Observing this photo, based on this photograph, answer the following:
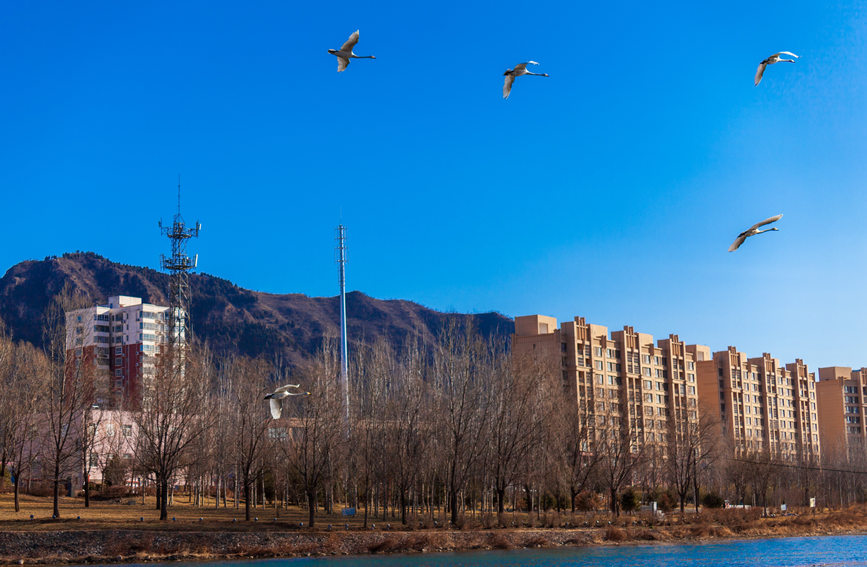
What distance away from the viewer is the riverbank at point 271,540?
4534 cm

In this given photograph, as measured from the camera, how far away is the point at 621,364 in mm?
127688

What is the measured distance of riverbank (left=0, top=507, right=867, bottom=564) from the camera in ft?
149

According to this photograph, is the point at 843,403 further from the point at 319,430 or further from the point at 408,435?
the point at 319,430

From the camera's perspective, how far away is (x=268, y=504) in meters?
80.9

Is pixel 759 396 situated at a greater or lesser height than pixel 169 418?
greater

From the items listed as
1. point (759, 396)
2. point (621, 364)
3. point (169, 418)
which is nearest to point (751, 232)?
point (169, 418)

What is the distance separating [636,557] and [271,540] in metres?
19.2

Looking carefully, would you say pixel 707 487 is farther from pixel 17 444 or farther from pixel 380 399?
pixel 17 444

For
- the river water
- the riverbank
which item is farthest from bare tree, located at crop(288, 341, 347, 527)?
the river water

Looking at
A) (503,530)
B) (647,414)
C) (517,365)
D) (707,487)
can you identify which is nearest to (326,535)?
(503,530)

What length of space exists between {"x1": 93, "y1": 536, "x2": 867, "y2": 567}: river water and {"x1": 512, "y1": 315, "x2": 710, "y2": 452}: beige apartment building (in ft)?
158

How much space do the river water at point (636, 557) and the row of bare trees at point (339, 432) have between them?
22.7ft

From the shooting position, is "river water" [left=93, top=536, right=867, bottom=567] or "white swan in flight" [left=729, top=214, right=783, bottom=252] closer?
"white swan in flight" [left=729, top=214, right=783, bottom=252]

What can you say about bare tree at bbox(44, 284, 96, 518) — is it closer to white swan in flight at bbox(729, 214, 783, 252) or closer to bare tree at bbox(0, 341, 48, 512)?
bare tree at bbox(0, 341, 48, 512)
